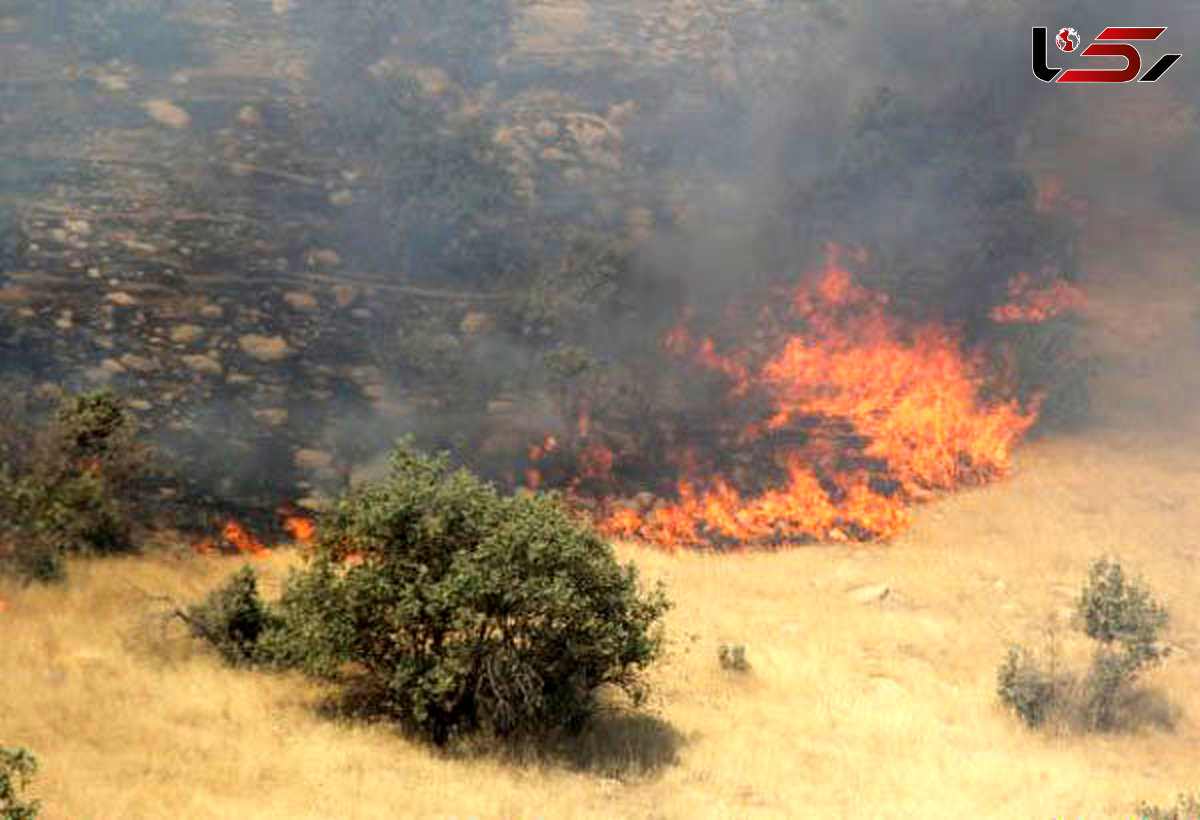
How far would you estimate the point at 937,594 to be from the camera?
17016mm

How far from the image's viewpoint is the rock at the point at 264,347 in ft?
65.5

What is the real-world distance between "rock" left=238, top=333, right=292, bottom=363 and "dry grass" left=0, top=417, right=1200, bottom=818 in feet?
18.6

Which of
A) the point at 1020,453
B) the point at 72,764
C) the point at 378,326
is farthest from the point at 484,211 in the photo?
the point at 72,764

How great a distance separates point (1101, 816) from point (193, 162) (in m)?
21.4

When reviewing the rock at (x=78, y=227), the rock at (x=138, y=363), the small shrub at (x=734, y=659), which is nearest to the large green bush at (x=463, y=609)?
the small shrub at (x=734, y=659)

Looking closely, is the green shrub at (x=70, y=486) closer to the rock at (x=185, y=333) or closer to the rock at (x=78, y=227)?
the rock at (x=185, y=333)

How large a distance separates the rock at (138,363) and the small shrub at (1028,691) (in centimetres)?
1339

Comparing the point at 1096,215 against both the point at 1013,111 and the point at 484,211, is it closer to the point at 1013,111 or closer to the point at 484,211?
the point at 1013,111

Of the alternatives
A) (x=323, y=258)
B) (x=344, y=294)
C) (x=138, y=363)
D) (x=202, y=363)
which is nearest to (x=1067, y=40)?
(x=323, y=258)

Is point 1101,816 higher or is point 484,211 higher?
point 484,211

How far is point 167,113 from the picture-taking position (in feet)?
86.6

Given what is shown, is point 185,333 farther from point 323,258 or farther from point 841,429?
point 841,429

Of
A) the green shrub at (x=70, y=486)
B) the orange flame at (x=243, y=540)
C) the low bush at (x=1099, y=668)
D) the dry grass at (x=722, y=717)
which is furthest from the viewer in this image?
the orange flame at (x=243, y=540)

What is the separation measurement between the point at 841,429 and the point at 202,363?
36.8 ft
